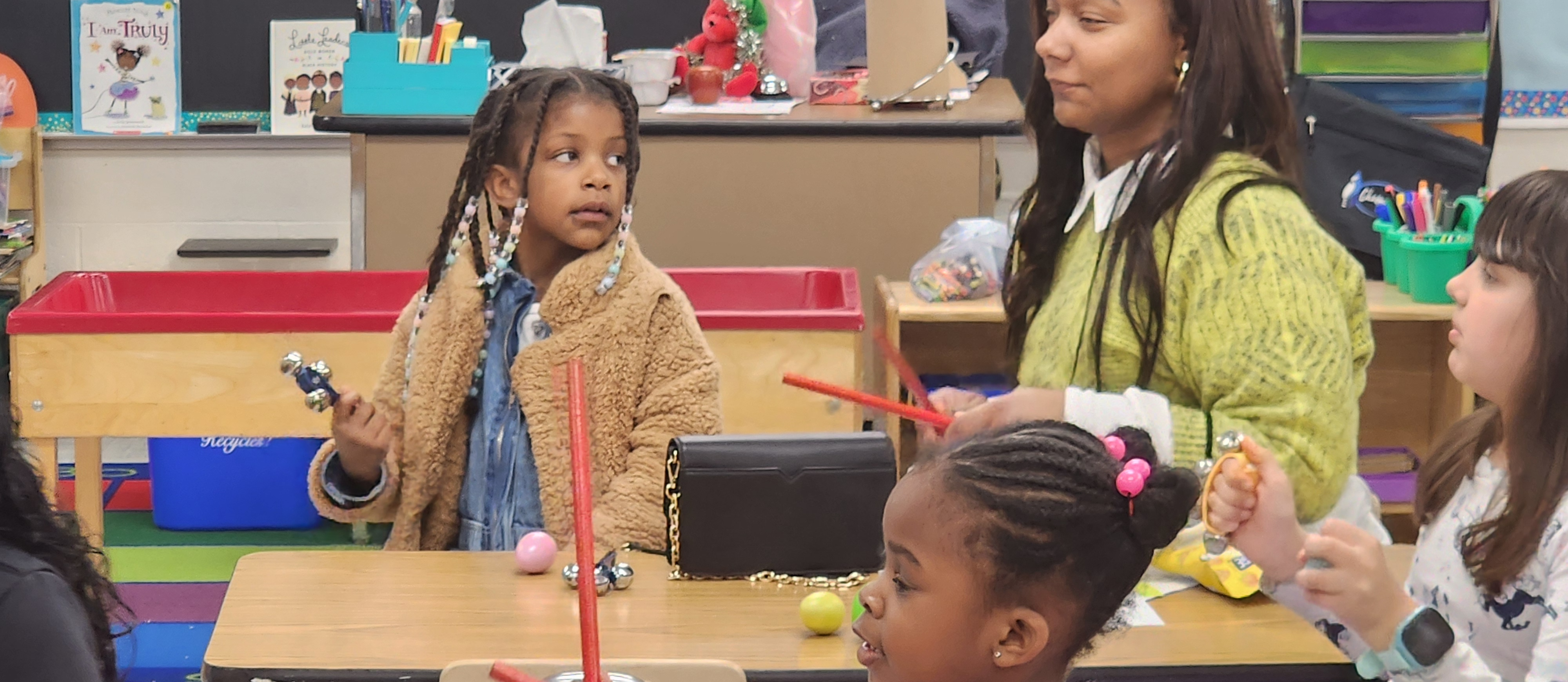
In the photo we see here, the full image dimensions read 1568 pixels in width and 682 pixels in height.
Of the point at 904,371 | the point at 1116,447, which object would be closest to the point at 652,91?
the point at 904,371

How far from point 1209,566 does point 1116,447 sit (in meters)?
0.64

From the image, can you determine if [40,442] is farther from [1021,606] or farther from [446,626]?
[1021,606]

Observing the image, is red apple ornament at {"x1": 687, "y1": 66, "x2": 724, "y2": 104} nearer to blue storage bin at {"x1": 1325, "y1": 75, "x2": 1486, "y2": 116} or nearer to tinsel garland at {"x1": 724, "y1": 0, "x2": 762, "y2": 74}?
tinsel garland at {"x1": 724, "y1": 0, "x2": 762, "y2": 74}

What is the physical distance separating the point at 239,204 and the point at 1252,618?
4187 millimetres

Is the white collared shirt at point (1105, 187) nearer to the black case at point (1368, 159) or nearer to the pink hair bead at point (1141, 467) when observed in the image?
the pink hair bead at point (1141, 467)

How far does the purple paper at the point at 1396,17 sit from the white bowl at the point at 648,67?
1.62 m

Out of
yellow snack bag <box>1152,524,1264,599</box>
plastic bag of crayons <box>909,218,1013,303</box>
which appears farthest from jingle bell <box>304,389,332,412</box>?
plastic bag of crayons <box>909,218,1013,303</box>

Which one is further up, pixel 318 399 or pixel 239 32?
pixel 239 32

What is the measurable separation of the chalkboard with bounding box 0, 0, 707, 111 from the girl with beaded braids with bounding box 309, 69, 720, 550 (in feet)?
9.82

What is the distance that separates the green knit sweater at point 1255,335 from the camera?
1787 mm

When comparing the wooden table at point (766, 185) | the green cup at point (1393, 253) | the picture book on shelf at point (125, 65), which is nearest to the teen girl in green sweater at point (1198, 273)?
the green cup at point (1393, 253)

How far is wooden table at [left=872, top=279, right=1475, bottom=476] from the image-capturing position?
3508 mm

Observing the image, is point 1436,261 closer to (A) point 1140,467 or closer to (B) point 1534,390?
(B) point 1534,390

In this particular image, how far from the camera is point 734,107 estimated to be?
4008mm
